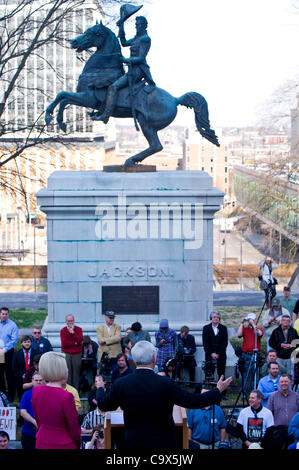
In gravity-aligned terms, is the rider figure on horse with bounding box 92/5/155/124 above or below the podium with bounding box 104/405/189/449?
above

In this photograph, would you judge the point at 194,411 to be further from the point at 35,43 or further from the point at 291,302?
the point at 35,43

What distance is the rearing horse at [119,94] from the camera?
14539 millimetres

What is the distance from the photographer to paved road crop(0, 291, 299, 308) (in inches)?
866

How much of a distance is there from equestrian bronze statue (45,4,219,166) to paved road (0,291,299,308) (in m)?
8.13

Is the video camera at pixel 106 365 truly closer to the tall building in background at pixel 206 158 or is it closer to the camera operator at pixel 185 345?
the camera operator at pixel 185 345

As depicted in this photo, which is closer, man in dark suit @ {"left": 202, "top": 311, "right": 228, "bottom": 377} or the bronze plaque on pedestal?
man in dark suit @ {"left": 202, "top": 311, "right": 228, "bottom": 377}

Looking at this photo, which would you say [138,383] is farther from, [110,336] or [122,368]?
[110,336]

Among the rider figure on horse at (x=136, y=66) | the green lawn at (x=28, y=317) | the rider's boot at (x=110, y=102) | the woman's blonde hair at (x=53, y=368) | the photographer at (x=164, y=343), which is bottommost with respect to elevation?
the green lawn at (x=28, y=317)

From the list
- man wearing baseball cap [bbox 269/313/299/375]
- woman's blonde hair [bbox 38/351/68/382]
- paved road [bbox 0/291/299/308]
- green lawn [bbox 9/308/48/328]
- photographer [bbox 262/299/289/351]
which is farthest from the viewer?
paved road [bbox 0/291/299/308]

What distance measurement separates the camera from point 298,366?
12.1 meters

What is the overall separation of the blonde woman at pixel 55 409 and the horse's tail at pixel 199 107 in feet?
30.4

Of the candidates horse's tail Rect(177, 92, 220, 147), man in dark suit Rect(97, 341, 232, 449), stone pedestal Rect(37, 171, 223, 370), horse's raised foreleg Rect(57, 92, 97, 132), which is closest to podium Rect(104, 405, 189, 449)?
man in dark suit Rect(97, 341, 232, 449)

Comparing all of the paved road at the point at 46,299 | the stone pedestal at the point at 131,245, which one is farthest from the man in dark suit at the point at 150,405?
the paved road at the point at 46,299

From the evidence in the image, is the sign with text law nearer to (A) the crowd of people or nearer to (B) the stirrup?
(A) the crowd of people
